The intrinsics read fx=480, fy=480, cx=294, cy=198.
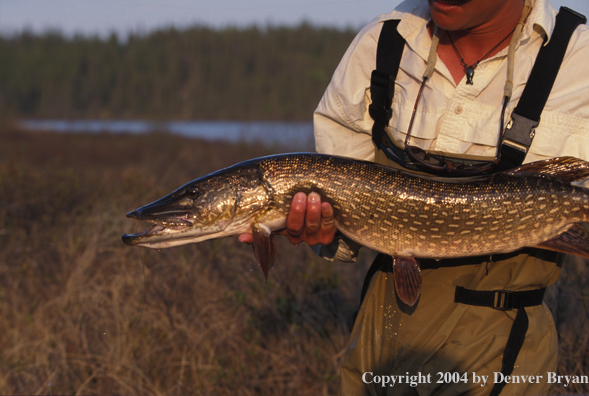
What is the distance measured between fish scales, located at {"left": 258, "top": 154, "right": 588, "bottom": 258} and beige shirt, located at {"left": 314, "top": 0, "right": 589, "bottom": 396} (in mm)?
108

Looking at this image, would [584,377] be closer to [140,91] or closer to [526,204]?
[526,204]

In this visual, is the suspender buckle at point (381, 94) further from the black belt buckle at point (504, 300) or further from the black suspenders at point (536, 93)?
the black belt buckle at point (504, 300)

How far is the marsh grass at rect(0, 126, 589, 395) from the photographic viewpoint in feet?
10.6

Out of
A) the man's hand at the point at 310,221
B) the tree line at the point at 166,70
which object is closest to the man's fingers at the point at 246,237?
the man's hand at the point at 310,221


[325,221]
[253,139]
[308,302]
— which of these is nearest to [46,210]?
[308,302]

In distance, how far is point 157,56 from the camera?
1556 inches

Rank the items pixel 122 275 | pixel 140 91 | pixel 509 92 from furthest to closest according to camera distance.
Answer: pixel 140 91, pixel 122 275, pixel 509 92

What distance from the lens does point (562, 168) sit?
177 centimetres

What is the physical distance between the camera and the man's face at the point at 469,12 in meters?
1.75

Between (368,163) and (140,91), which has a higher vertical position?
(368,163)

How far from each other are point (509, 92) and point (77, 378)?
3110 mm

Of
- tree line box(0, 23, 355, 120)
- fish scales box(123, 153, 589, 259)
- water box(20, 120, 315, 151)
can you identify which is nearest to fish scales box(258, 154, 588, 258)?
fish scales box(123, 153, 589, 259)

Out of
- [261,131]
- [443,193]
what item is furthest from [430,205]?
[261,131]

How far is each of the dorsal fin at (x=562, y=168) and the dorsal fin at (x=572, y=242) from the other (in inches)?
7.3
